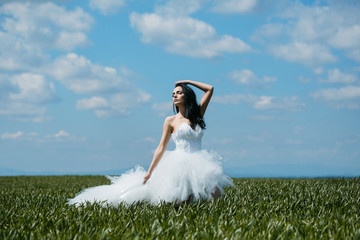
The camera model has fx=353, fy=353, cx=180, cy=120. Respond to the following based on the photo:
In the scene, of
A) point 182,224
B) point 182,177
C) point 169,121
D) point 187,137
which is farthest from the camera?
point 169,121

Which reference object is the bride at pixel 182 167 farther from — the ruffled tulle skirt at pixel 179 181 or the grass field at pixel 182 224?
the grass field at pixel 182 224

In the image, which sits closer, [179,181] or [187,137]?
[179,181]

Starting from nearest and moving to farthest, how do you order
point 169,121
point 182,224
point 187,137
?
point 182,224 < point 187,137 < point 169,121

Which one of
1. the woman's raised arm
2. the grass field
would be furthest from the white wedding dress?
the woman's raised arm

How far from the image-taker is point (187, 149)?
6.66 m

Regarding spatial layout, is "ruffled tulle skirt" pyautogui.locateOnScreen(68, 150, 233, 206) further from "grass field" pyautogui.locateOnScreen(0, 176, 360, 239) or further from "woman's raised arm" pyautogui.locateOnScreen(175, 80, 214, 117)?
"woman's raised arm" pyautogui.locateOnScreen(175, 80, 214, 117)

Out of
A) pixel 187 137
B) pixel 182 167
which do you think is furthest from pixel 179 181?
pixel 187 137

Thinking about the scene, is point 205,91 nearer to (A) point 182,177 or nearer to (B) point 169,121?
(B) point 169,121

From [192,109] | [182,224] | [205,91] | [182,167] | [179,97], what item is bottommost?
[182,224]

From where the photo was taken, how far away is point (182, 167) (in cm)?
641

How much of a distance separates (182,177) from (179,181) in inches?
4.1

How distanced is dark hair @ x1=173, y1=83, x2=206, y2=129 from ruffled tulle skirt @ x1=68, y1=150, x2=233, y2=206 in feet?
1.83

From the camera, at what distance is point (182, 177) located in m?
6.34

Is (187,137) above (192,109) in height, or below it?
below
